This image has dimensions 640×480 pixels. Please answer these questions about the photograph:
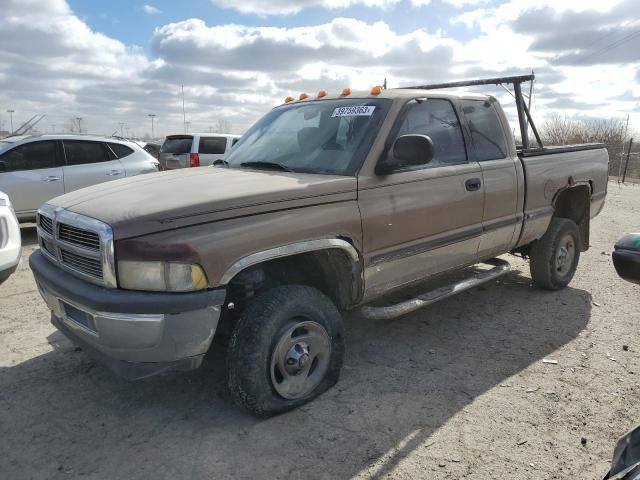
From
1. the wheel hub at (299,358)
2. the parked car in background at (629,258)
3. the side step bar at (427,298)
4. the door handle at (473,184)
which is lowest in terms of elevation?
the wheel hub at (299,358)

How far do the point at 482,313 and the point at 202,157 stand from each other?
8773mm

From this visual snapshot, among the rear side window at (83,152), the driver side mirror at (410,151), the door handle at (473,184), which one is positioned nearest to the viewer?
the driver side mirror at (410,151)

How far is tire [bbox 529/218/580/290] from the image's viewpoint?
5452 millimetres

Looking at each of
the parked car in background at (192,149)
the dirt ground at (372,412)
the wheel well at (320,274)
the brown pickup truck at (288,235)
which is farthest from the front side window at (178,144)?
the wheel well at (320,274)

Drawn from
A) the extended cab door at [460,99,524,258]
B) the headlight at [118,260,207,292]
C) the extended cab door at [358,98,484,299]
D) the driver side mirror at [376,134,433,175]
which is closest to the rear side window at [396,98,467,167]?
the extended cab door at [358,98,484,299]

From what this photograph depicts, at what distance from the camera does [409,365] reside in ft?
12.9

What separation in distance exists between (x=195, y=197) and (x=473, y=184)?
7.70ft

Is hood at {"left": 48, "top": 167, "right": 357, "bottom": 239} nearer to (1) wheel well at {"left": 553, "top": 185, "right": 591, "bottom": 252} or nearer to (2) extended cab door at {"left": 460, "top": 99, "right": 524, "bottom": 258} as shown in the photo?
(2) extended cab door at {"left": 460, "top": 99, "right": 524, "bottom": 258}

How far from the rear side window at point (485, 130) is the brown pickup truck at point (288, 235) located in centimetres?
2

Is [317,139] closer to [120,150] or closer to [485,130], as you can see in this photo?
[485,130]

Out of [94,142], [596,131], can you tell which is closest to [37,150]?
[94,142]

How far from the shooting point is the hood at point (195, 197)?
271 cm

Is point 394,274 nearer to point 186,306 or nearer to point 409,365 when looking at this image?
point 409,365

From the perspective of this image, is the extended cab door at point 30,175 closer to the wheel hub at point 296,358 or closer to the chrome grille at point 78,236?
the chrome grille at point 78,236
